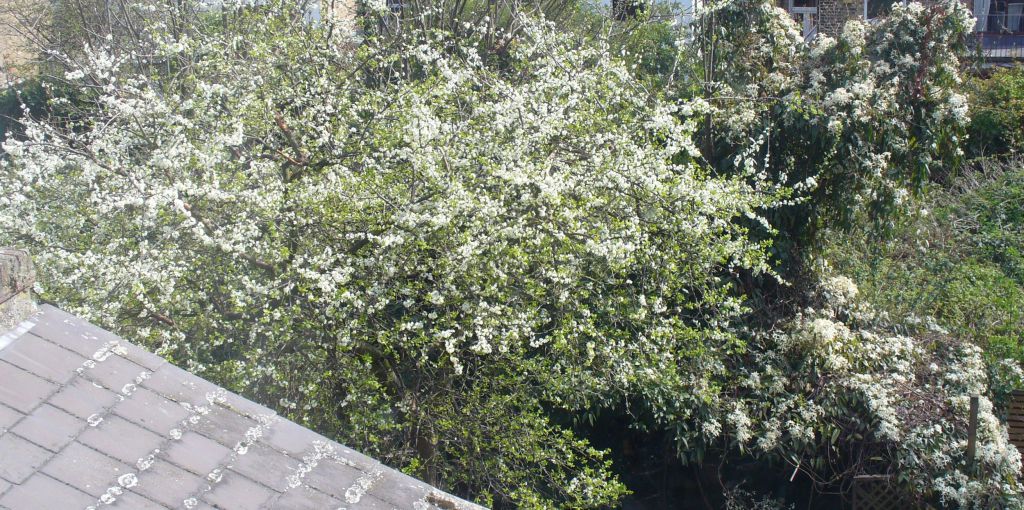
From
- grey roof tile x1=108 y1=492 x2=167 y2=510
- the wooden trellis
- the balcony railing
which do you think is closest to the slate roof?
grey roof tile x1=108 y1=492 x2=167 y2=510

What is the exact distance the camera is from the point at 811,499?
8766 mm

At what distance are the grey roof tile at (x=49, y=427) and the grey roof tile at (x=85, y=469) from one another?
4 centimetres

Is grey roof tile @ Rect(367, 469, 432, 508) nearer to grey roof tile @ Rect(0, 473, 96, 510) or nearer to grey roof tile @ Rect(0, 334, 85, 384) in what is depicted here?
grey roof tile @ Rect(0, 473, 96, 510)

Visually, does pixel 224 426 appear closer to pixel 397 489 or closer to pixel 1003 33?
pixel 397 489

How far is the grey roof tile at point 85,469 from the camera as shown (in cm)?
277

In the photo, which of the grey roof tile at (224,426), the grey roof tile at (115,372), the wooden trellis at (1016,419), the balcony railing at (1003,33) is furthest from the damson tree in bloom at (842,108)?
the balcony railing at (1003,33)

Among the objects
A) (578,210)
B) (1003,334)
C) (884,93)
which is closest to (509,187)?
(578,210)

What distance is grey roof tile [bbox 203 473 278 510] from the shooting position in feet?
9.53

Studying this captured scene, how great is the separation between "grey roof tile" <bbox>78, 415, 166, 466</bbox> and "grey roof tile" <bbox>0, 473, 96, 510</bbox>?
0.67ft

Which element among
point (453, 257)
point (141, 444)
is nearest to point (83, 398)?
point (141, 444)

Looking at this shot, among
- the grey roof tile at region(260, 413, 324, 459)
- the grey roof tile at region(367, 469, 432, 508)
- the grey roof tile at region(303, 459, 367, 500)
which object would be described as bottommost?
the grey roof tile at region(367, 469, 432, 508)

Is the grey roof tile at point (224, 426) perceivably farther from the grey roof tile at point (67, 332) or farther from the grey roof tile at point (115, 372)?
the grey roof tile at point (67, 332)

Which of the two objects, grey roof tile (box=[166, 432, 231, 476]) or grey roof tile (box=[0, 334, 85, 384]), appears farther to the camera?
grey roof tile (box=[0, 334, 85, 384])

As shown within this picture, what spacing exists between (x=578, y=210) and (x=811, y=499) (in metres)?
4.60
